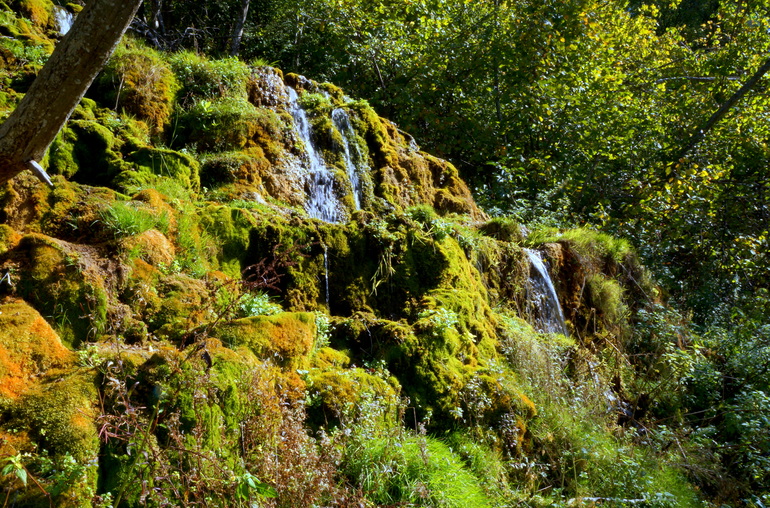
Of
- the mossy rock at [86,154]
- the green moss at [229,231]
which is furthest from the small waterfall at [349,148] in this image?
the mossy rock at [86,154]

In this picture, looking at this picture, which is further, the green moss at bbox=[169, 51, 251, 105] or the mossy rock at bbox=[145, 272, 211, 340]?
the green moss at bbox=[169, 51, 251, 105]

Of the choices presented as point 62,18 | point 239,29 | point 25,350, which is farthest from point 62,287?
point 239,29

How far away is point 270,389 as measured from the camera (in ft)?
12.3

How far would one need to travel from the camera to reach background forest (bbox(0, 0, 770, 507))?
346 cm

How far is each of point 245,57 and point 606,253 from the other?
918 cm

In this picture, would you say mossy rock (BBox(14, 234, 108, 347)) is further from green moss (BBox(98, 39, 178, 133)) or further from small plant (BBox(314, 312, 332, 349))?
green moss (BBox(98, 39, 178, 133))

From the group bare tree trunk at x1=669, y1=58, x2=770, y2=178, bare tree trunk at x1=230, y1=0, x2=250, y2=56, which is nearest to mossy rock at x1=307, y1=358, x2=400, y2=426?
bare tree trunk at x1=669, y1=58, x2=770, y2=178

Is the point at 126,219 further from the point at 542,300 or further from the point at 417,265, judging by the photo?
the point at 542,300

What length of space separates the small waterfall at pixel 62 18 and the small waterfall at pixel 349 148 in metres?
4.04

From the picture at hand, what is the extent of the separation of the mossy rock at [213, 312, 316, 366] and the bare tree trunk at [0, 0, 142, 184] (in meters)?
1.86

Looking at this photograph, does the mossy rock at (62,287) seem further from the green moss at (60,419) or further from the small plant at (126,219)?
the green moss at (60,419)

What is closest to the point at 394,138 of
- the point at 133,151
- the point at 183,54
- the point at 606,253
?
the point at 183,54

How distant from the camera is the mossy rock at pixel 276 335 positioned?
4102 millimetres

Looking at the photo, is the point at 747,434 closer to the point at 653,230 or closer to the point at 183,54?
the point at 653,230
